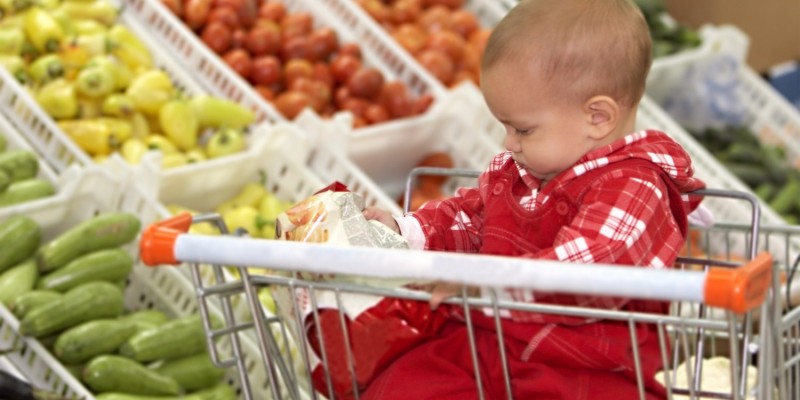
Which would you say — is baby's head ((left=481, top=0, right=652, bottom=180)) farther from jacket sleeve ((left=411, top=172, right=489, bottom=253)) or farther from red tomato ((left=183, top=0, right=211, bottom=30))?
red tomato ((left=183, top=0, right=211, bottom=30))

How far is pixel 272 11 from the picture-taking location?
4.31 metres

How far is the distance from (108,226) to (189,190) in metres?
0.45

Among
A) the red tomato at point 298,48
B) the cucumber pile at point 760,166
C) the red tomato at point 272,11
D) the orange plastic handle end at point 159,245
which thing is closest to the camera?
the orange plastic handle end at point 159,245

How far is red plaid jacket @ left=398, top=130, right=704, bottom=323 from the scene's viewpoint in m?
1.73

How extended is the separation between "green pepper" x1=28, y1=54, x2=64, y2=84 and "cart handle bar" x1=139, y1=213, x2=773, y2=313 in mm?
2113

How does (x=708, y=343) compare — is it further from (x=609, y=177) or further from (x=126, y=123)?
(x=126, y=123)

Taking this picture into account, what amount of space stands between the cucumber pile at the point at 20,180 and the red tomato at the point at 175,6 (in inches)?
42.2

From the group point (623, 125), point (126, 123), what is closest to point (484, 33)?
point (126, 123)

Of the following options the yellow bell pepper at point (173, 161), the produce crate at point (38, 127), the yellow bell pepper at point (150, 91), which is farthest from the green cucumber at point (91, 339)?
the yellow bell pepper at point (150, 91)

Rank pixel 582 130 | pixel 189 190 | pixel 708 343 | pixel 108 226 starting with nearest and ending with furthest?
1. pixel 582 130
2. pixel 708 343
3. pixel 108 226
4. pixel 189 190

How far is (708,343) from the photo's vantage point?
269 cm

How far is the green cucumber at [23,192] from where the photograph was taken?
3.09 m

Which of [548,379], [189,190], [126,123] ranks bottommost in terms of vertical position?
[548,379]

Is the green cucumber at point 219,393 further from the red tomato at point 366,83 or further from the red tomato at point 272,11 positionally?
the red tomato at point 272,11
